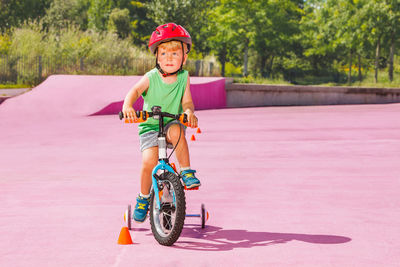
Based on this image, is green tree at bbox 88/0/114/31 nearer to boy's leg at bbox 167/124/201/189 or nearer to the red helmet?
the red helmet

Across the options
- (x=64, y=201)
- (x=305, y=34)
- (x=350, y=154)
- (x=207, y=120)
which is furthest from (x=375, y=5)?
(x=64, y=201)

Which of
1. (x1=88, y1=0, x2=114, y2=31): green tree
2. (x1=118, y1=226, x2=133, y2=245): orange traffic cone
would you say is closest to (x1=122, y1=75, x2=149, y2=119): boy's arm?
(x1=118, y1=226, x2=133, y2=245): orange traffic cone

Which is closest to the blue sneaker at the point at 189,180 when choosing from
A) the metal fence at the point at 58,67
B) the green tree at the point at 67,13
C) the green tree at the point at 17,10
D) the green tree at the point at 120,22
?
the metal fence at the point at 58,67

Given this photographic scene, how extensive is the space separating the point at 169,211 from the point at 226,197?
225 centimetres

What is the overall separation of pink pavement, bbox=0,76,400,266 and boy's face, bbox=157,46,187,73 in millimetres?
1399

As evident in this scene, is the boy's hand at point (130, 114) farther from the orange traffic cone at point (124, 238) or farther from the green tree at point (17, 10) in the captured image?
the green tree at point (17, 10)

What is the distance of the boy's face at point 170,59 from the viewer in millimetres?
5082

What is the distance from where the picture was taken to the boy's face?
5.08 meters

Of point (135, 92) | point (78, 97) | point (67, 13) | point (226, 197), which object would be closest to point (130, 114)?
point (135, 92)

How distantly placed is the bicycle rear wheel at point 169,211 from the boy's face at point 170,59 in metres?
0.89

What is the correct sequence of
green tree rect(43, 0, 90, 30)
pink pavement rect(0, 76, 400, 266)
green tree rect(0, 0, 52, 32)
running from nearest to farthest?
pink pavement rect(0, 76, 400, 266) < green tree rect(43, 0, 90, 30) < green tree rect(0, 0, 52, 32)

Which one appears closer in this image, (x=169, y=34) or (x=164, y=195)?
(x=164, y=195)

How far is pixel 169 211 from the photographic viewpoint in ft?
15.8

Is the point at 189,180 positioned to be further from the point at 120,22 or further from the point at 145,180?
the point at 120,22
